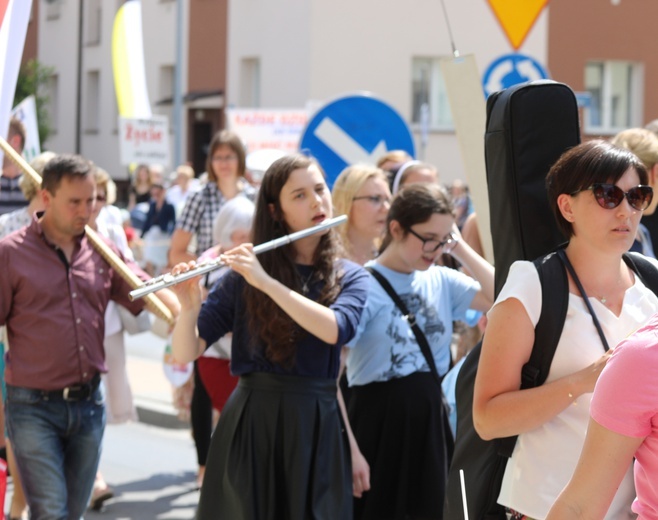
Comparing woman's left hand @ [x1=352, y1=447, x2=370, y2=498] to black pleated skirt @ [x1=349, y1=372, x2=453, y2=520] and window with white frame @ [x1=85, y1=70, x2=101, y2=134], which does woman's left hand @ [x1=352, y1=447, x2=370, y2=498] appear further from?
window with white frame @ [x1=85, y1=70, x2=101, y2=134]

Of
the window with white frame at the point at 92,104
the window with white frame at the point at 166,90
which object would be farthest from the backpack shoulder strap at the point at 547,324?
the window with white frame at the point at 92,104

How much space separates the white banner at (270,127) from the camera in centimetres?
1517

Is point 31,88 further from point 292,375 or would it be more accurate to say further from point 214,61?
point 292,375

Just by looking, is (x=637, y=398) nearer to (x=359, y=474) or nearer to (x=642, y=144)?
(x=359, y=474)

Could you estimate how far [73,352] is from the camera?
5.06 m

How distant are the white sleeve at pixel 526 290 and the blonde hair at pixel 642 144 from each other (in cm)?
201

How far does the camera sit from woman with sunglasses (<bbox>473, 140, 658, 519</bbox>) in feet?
10.1

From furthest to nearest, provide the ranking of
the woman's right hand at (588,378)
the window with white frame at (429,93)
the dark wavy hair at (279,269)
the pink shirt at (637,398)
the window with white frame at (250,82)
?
the window with white frame at (250,82) < the window with white frame at (429,93) < the dark wavy hair at (279,269) < the woman's right hand at (588,378) < the pink shirt at (637,398)

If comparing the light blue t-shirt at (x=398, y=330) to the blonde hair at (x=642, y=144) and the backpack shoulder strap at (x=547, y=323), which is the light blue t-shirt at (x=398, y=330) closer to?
the blonde hair at (x=642, y=144)

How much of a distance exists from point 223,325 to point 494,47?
23.4m

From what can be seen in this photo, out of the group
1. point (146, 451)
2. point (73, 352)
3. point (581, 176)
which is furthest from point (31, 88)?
point (581, 176)

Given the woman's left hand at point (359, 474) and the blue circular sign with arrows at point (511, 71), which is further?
the blue circular sign with arrows at point (511, 71)

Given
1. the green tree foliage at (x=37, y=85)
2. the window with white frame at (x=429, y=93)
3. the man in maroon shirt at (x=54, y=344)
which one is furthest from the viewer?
the green tree foliage at (x=37, y=85)

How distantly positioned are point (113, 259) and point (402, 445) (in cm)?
134
